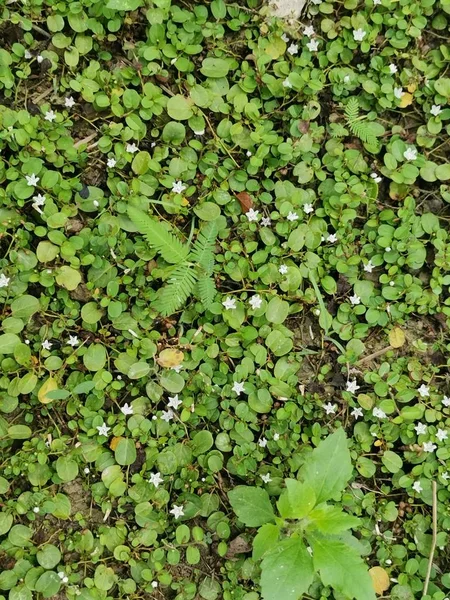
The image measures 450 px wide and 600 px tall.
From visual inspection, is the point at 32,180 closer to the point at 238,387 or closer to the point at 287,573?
the point at 238,387

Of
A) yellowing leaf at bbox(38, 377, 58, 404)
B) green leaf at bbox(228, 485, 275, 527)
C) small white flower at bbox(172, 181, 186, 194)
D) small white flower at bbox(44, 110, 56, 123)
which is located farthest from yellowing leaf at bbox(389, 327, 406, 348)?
small white flower at bbox(44, 110, 56, 123)

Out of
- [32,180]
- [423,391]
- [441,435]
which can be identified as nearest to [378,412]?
[423,391]

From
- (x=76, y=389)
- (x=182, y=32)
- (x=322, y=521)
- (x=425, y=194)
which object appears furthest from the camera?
(x=425, y=194)

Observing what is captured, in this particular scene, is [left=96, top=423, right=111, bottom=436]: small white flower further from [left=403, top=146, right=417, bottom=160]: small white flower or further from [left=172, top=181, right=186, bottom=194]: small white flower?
[left=403, top=146, right=417, bottom=160]: small white flower

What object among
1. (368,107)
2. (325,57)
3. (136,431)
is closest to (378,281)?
(368,107)

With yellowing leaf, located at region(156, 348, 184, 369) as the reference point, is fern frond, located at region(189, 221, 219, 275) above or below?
above

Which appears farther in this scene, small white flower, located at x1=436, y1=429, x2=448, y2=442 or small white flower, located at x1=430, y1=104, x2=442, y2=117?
small white flower, located at x1=430, y1=104, x2=442, y2=117

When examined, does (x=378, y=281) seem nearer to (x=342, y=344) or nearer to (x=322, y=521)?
(x=342, y=344)
